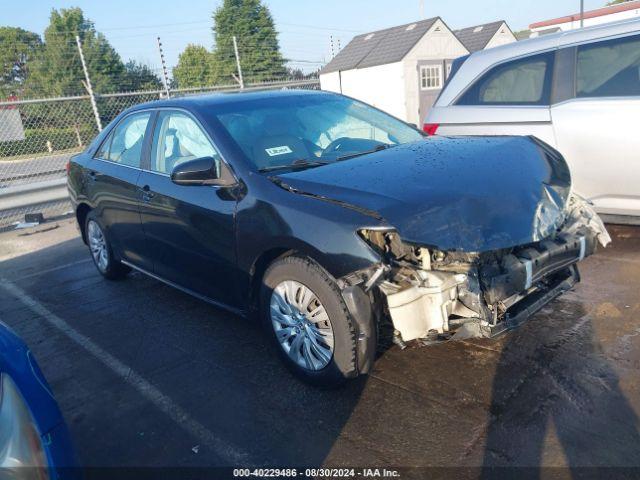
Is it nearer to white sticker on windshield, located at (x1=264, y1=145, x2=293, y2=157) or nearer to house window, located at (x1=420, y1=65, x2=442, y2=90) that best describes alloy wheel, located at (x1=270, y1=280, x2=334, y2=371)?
white sticker on windshield, located at (x1=264, y1=145, x2=293, y2=157)

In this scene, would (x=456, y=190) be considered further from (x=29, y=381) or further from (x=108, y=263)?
(x=108, y=263)

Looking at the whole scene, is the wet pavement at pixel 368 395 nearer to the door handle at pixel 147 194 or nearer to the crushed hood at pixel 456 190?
the crushed hood at pixel 456 190

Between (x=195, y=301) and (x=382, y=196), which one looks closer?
(x=382, y=196)

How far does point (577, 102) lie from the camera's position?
467cm

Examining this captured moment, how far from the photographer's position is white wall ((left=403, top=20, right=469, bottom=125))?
68.2 feet

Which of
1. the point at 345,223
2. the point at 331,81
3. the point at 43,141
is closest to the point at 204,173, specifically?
the point at 345,223

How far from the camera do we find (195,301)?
189 inches

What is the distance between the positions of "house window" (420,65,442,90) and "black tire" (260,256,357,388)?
64.1 feet

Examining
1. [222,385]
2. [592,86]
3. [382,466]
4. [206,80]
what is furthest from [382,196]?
[206,80]

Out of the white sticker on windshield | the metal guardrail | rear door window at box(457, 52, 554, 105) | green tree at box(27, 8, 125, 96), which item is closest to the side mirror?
the white sticker on windshield

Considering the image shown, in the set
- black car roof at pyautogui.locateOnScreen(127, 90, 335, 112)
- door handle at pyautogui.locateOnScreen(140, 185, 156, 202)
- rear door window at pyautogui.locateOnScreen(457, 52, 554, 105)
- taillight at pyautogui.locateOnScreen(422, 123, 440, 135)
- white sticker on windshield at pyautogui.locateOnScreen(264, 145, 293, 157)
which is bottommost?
door handle at pyautogui.locateOnScreen(140, 185, 156, 202)

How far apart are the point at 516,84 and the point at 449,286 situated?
3157 millimetres

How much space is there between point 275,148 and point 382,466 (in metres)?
2.04

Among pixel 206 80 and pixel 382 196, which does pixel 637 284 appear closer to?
pixel 382 196
